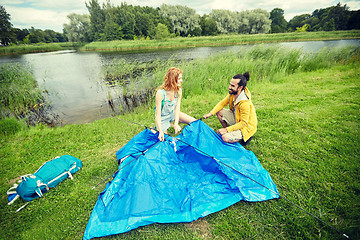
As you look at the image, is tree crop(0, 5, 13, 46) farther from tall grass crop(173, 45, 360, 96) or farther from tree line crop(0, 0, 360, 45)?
tree line crop(0, 0, 360, 45)

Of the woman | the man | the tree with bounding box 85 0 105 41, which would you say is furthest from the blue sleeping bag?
the tree with bounding box 85 0 105 41

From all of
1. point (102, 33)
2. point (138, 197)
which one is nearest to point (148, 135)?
point (138, 197)

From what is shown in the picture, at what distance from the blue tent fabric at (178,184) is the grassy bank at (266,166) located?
144mm

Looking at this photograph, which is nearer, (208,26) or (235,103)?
(235,103)

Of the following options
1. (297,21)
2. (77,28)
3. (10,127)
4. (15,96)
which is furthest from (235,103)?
(297,21)

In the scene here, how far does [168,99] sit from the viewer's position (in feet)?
9.91

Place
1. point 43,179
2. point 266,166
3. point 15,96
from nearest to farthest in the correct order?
point 43,179 → point 266,166 → point 15,96

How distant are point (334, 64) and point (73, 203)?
43.1 ft

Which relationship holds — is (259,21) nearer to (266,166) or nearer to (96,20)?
(96,20)

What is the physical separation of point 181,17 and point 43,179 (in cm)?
5239

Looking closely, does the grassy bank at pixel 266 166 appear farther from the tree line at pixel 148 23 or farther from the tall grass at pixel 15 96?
the tree line at pixel 148 23

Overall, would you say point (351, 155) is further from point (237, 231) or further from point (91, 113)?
point (91, 113)

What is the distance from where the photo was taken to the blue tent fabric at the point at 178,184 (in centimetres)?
187

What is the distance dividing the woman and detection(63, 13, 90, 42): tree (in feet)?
168
